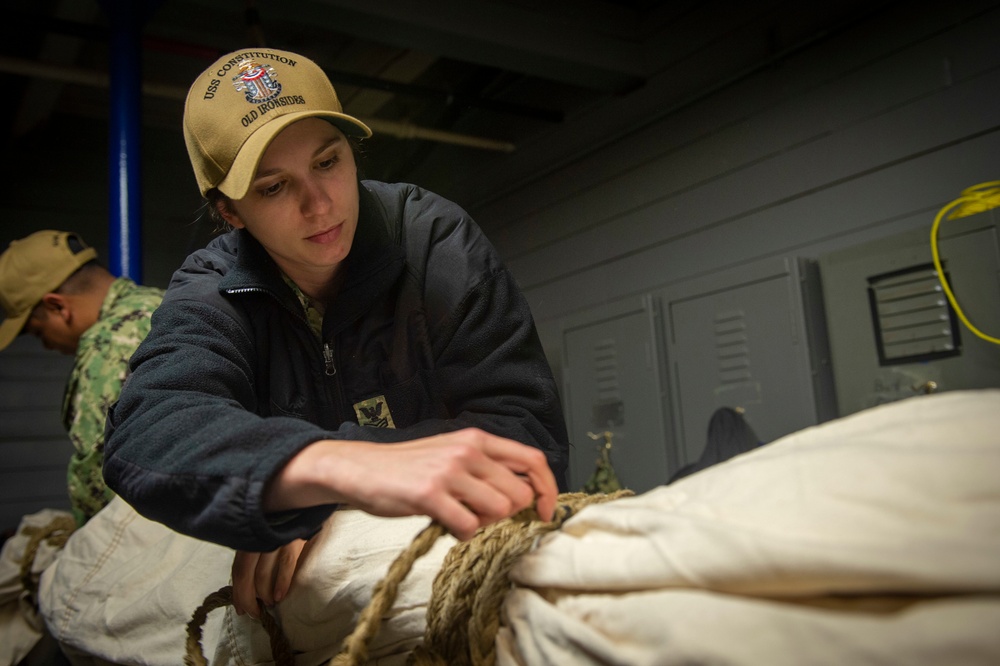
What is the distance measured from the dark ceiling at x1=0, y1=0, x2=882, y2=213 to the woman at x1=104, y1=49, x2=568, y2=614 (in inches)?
4.7

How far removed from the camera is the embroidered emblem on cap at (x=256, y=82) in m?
0.64

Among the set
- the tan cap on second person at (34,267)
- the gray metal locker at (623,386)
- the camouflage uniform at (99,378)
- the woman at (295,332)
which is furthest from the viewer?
the gray metal locker at (623,386)

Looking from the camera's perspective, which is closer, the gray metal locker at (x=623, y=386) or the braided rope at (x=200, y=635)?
the braided rope at (x=200, y=635)

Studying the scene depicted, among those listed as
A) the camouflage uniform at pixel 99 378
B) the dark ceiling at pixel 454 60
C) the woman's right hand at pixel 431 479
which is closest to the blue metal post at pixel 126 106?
the dark ceiling at pixel 454 60

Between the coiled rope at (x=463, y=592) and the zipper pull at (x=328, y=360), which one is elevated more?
the zipper pull at (x=328, y=360)

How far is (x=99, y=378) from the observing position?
4.87 ft

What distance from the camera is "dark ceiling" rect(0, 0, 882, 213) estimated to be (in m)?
1.07

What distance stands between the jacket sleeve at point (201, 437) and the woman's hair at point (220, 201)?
0.08m

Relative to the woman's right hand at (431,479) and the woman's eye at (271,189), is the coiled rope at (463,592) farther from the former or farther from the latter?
the woman's eye at (271,189)

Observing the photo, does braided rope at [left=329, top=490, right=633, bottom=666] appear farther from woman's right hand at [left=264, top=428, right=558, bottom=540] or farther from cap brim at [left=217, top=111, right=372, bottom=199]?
cap brim at [left=217, top=111, right=372, bottom=199]

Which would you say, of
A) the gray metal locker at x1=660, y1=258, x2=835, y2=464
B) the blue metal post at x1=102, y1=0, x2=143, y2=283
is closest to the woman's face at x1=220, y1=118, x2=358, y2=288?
the blue metal post at x1=102, y1=0, x2=143, y2=283

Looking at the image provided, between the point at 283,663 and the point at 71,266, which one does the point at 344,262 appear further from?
the point at 71,266

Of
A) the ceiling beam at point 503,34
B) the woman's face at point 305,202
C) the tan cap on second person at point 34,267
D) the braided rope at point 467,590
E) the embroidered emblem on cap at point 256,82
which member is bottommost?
the braided rope at point 467,590

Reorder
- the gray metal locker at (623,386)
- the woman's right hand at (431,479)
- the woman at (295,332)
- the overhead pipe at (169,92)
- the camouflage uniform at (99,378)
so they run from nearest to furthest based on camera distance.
→ the woman's right hand at (431,479) < the woman at (295,332) < the overhead pipe at (169,92) < the camouflage uniform at (99,378) < the gray metal locker at (623,386)
